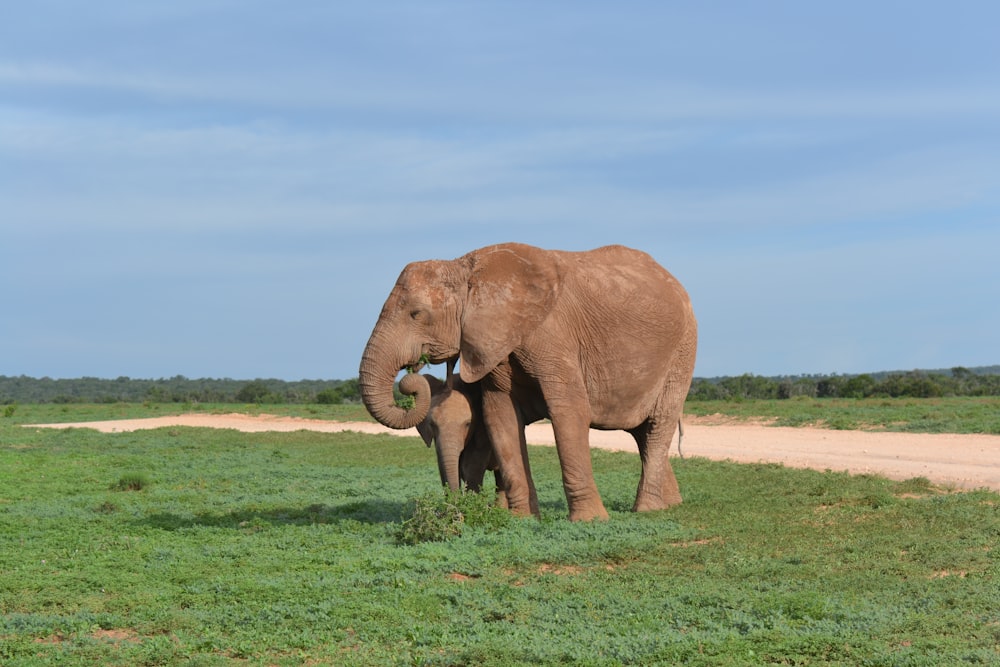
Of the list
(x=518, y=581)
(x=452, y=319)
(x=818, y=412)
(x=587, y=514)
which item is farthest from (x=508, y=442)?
(x=818, y=412)

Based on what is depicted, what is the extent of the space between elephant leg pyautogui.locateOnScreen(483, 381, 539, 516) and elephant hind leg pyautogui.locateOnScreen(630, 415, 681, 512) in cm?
195

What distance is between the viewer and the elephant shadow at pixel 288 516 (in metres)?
14.2

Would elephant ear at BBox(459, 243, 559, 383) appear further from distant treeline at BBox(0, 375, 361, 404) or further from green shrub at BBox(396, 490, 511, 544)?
distant treeline at BBox(0, 375, 361, 404)

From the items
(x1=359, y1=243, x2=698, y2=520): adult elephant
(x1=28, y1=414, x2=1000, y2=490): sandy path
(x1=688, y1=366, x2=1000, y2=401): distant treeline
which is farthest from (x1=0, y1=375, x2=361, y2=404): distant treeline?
(x1=359, y1=243, x2=698, y2=520): adult elephant

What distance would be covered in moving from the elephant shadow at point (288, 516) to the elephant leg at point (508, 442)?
1528 mm

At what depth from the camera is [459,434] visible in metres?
13.2

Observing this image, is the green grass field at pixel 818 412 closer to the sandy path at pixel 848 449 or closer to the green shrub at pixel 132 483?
the sandy path at pixel 848 449

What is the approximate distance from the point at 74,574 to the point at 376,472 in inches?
411

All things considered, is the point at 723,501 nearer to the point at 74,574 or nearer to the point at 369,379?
the point at 369,379

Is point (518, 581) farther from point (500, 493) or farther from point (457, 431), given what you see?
point (500, 493)

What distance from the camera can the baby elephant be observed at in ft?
43.0

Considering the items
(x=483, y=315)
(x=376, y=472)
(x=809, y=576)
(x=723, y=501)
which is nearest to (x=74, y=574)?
(x=483, y=315)

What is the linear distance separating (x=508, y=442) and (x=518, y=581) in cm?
293

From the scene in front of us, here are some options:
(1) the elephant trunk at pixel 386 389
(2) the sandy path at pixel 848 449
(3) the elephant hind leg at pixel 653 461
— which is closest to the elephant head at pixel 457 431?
(1) the elephant trunk at pixel 386 389
